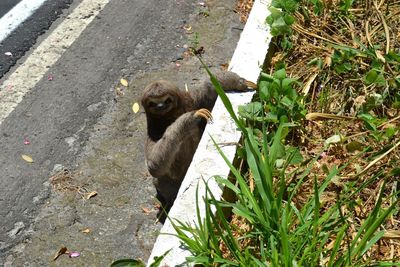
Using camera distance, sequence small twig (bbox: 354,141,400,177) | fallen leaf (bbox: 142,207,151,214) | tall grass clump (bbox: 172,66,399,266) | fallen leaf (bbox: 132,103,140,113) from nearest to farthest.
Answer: tall grass clump (bbox: 172,66,399,266) → small twig (bbox: 354,141,400,177) → fallen leaf (bbox: 142,207,151,214) → fallen leaf (bbox: 132,103,140,113)

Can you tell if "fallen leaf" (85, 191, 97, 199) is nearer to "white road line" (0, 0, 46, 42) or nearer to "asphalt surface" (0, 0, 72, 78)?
"asphalt surface" (0, 0, 72, 78)

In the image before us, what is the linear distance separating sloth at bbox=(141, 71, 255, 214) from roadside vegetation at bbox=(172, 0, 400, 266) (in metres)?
0.48

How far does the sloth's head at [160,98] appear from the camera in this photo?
4.36 meters

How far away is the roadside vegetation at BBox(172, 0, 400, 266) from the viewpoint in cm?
284

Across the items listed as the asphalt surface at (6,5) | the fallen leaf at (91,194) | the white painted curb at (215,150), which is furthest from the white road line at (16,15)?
the white painted curb at (215,150)

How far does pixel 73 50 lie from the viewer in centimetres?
605

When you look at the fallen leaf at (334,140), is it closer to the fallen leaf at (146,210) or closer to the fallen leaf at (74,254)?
the fallen leaf at (146,210)

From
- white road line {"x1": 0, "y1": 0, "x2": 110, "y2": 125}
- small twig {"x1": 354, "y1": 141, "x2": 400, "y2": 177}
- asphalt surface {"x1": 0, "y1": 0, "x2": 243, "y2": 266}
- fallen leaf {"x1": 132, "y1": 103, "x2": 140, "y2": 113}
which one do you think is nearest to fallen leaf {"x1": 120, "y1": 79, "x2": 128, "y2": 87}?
asphalt surface {"x1": 0, "y1": 0, "x2": 243, "y2": 266}

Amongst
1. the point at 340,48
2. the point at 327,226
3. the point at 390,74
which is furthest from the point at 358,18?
the point at 327,226

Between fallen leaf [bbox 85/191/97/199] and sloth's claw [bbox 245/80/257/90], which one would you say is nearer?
sloth's claw [bbox 245/80/257/90]

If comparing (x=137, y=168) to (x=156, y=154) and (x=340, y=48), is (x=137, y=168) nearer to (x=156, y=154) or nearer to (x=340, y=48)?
(x=156, y=154)

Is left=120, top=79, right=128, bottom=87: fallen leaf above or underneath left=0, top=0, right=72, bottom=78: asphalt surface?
underneath

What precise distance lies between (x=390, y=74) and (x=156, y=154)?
65.8 inches

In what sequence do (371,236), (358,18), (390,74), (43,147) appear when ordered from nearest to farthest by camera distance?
(371,236)
(390,74)
(358,18)
(43,147)
